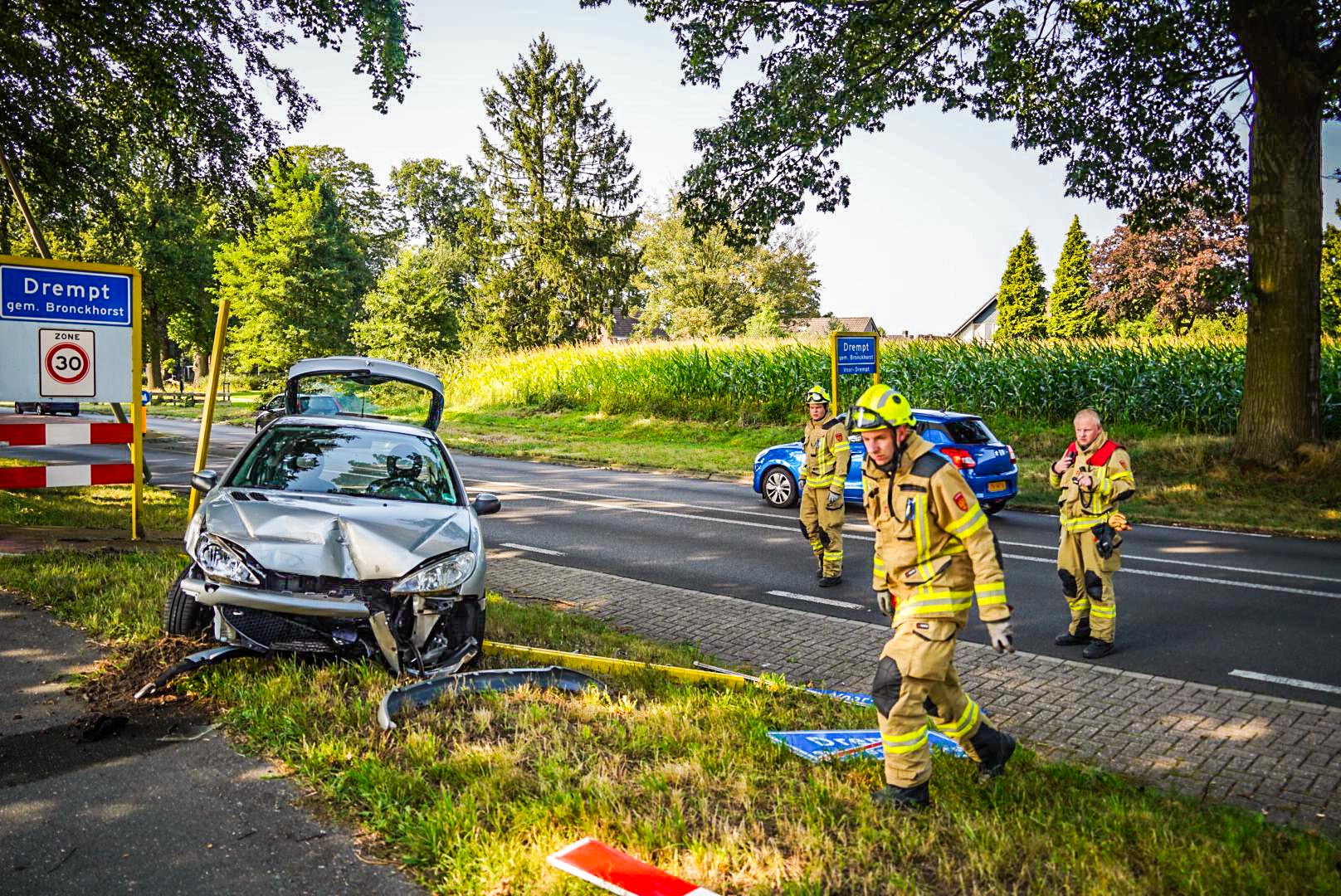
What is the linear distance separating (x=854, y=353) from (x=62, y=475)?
11853mm

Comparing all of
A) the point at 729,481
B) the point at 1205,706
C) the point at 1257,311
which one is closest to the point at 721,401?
the point at 729,481

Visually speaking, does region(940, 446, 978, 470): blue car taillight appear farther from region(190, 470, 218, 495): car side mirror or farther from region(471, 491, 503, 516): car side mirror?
region(190, 470, 218, 495): car side mirror

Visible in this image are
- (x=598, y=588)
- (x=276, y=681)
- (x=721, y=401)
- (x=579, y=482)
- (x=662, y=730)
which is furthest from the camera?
(x=721, y=401)

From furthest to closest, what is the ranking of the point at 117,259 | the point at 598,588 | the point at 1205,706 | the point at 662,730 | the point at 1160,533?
the point at 117,259, the point at 1160,533, the point at 598,588, the point at 1205,706, the point at 662,730

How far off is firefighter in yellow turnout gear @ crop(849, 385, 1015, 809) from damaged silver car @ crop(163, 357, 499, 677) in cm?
253

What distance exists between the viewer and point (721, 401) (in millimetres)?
27562

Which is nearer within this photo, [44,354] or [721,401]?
[44,354]

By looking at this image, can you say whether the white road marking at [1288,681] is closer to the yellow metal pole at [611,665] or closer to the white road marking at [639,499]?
the yellow metal pole at [611,665]

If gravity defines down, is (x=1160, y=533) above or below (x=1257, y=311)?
below

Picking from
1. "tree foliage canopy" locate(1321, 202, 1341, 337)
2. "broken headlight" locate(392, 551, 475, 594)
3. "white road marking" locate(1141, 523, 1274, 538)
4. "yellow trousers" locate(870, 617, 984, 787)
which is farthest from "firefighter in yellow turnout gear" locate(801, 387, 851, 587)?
"tree foliage canopy" locate(1321, 202, 1341, 337)

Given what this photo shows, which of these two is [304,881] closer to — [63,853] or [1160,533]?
[63,853]

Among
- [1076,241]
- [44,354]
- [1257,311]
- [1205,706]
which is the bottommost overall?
[1205,706]

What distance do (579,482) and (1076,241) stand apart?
49.7m

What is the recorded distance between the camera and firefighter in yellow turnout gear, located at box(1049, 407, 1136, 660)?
6.86 meters
